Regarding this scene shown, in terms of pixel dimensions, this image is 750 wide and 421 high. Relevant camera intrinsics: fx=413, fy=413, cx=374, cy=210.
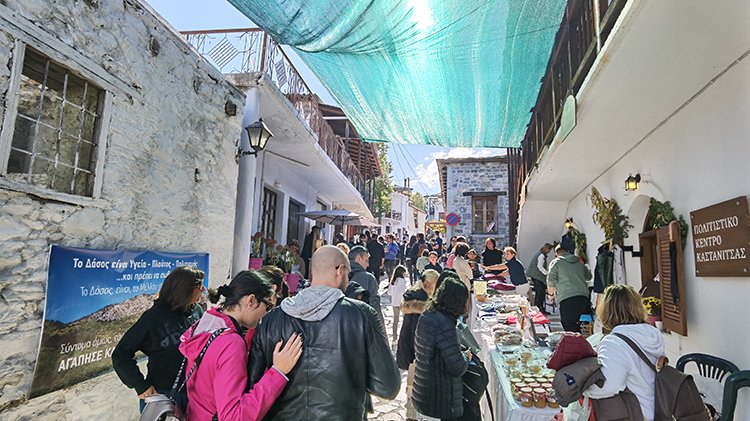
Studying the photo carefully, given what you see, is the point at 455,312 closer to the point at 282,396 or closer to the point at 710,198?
the point at 282,396

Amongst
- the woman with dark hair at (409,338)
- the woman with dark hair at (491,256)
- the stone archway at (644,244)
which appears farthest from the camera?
the woman with dark hair at (491,256)

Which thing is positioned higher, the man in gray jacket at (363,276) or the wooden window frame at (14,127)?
the wooden window frame at (14,127)

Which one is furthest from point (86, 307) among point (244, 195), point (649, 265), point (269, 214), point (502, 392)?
point (649, 265)

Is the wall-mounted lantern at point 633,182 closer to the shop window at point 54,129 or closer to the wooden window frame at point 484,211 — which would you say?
the shop window at point 54,129

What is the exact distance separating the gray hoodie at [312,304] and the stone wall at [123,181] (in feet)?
7.23

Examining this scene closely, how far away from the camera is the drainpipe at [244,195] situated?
19.5ft

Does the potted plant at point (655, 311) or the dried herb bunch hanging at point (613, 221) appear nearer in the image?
the potted plant at point (655, 311)

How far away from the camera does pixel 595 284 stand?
6.70 m

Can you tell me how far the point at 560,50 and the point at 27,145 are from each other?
6.05 m

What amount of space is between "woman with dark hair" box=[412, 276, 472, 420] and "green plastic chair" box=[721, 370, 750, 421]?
1849mm

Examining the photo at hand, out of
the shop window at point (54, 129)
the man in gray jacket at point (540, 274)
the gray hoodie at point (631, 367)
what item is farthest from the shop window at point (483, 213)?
the shop window at point (54, 129)

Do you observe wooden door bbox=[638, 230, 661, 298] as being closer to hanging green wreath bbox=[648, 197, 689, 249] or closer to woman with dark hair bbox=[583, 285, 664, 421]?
hanging green wreath bbox=[648, 197, 689, 249]

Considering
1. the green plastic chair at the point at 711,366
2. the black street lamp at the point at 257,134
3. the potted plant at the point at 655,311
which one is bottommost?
the green plastic chair at the point at 711,366

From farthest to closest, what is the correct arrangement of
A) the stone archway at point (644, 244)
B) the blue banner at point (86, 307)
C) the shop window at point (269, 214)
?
the shop window at point (269, 214) → the stone archway at point (644, 244) → the blue banner at point (86, 307)
